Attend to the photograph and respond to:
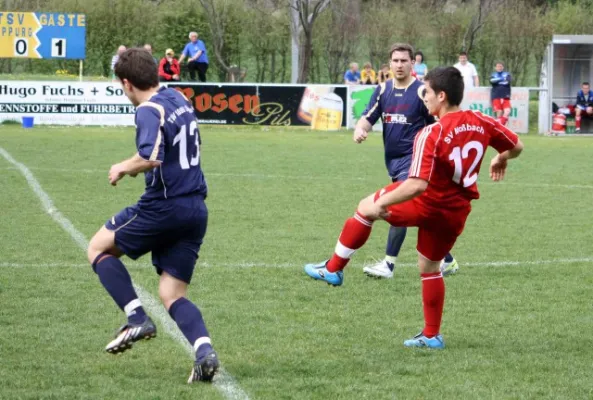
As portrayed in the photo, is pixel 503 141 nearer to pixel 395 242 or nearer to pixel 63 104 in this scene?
pixel 395 242

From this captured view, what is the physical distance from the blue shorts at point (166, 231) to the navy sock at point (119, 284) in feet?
0.32

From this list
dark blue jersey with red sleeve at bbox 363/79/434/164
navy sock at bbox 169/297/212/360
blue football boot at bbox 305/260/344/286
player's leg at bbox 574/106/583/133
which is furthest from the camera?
player's leg at bbox 574/106/583/133

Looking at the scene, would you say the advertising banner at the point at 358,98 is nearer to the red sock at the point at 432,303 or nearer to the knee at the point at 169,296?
the red sock at the point at 432,303

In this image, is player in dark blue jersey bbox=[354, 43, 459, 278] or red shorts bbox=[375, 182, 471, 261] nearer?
red shorts bbox=[375, 182, 471, 261]

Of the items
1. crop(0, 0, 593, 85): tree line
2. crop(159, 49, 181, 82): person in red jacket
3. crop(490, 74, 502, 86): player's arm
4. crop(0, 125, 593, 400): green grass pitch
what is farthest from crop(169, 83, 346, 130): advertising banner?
crop(0, 125, 593, 400): green grass pitch

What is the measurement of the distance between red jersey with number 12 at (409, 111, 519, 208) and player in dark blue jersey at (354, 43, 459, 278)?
236 cm

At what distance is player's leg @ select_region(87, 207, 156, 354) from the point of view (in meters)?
5.29

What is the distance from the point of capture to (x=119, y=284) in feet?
17.7

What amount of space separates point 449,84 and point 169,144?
5.39 feet

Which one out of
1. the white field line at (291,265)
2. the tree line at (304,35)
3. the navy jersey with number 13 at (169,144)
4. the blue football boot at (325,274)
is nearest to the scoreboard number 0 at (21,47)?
the tree line at (304,35)

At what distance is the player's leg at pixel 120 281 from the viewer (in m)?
5.29

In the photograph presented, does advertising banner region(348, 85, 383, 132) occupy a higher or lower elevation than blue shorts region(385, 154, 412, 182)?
higher

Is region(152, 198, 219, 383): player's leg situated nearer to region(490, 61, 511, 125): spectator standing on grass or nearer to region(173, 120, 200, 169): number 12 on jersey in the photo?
region(173, 120, 200, 169): number 12 on jersey

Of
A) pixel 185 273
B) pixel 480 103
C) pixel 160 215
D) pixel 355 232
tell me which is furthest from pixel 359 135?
pixel 480 103
